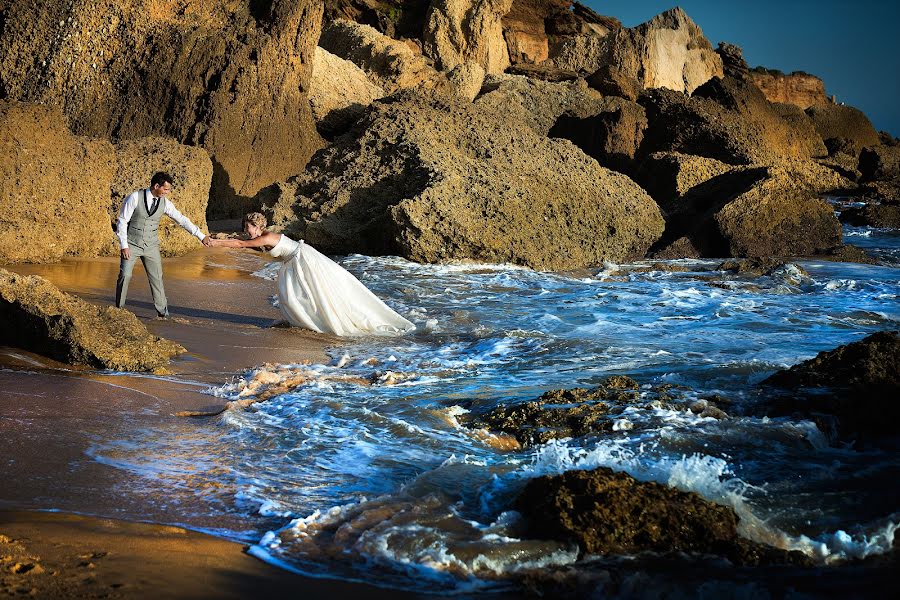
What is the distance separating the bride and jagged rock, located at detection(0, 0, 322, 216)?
7494 millimetres

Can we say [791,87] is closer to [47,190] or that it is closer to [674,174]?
[674,174]

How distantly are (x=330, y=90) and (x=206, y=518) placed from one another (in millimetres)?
15619

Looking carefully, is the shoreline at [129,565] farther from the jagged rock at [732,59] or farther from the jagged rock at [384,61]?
the jagged rock at [732,59]

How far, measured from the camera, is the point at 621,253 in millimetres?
13227

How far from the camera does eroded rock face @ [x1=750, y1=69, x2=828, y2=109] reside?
176 feet

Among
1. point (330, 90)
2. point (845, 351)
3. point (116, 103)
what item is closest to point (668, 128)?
point (330, 90)

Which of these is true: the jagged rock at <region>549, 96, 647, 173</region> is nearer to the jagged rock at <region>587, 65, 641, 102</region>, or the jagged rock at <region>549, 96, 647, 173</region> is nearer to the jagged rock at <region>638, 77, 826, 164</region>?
the jagged rock at <region>638, 77, 826, 164</region>

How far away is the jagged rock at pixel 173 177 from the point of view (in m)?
11.4

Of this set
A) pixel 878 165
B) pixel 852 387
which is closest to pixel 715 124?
pixel 878 165

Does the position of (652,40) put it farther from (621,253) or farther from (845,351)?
(845,351)

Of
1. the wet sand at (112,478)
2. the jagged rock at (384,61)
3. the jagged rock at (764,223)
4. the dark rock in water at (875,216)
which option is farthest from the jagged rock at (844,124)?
the wet sand at (112,478)

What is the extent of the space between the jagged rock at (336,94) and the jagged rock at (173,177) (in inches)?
204

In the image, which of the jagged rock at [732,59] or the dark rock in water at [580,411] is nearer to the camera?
the dark rock in water at [580,411]

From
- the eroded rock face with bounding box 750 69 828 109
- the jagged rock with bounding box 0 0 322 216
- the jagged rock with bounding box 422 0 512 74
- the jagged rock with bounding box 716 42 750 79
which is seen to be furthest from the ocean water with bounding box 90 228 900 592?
the eroded rock face with bounding box 750 69 828 109
